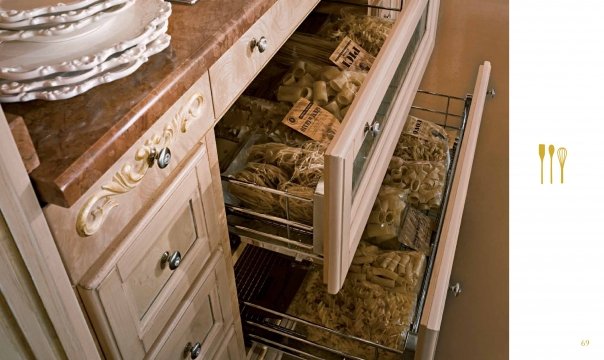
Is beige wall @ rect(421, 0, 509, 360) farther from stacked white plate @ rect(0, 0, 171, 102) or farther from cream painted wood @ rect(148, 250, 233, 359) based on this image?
stacked white plate @ rect(0, 0, 171, 102)

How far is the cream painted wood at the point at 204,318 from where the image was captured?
0.93m

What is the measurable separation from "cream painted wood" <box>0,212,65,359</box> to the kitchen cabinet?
0.06 meters

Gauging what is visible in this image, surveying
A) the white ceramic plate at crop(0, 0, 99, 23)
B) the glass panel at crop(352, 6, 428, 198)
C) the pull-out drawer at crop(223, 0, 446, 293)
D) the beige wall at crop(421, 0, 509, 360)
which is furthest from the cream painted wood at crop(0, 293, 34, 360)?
the beige wall at crop(421, 0, 509, 360)

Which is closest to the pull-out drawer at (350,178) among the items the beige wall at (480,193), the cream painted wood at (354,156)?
the cream painted wood at (354,156)

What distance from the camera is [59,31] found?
712mm

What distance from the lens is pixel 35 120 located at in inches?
26.5

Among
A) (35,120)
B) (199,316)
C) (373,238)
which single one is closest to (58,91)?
(35,120)

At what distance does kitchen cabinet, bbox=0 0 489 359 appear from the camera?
69cm

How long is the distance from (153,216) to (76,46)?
0.24m

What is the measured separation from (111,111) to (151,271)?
253mm

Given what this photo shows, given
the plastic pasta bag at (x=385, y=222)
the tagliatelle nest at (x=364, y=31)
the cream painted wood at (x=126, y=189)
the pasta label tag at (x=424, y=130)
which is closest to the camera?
the cream painted wood at (x=126, y=189)

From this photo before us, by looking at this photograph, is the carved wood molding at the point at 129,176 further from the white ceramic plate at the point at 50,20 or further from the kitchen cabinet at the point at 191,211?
the white ceramic plate at the point at 50,20
